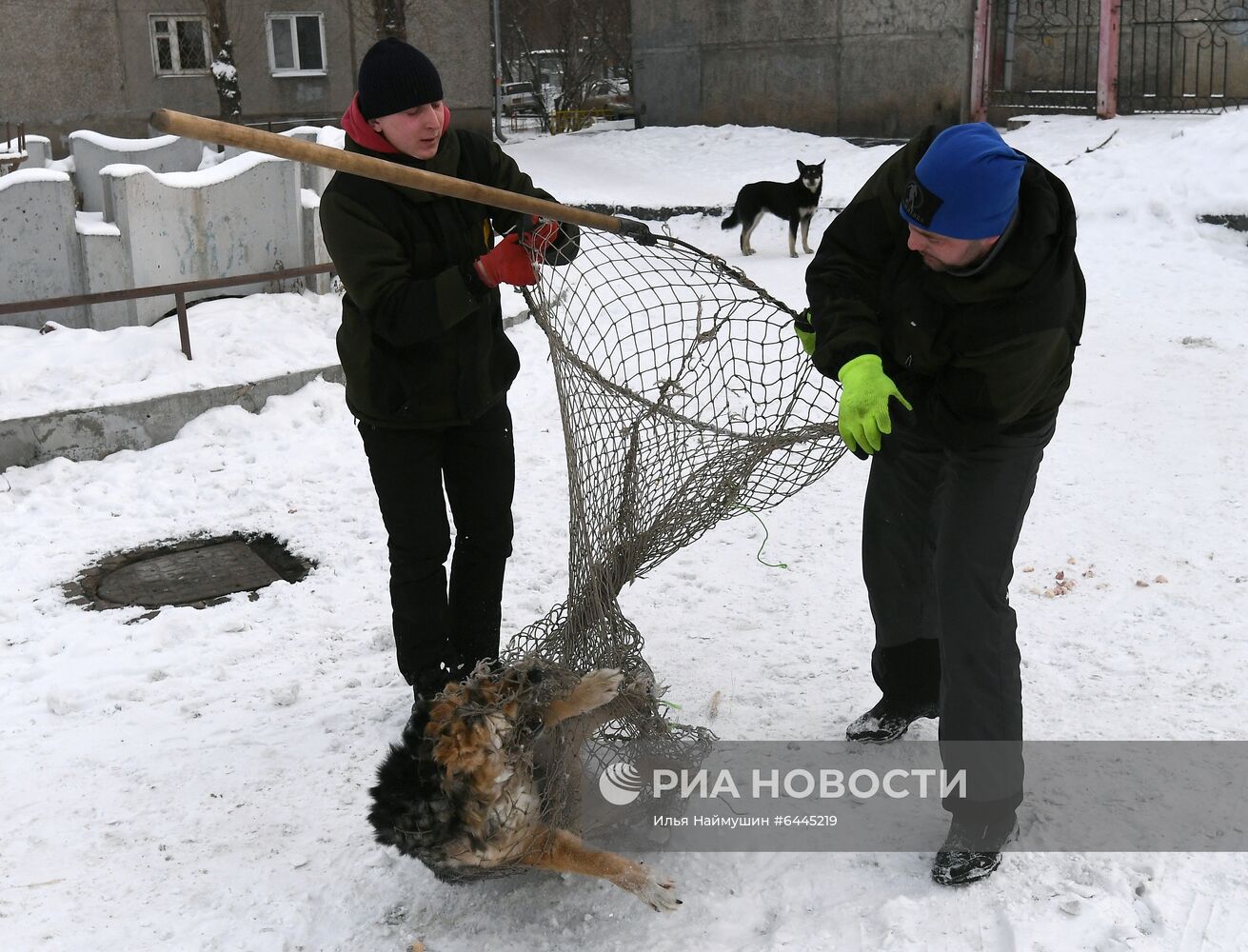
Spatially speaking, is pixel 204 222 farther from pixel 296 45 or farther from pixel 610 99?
pixel 610 99

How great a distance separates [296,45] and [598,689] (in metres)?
18.7

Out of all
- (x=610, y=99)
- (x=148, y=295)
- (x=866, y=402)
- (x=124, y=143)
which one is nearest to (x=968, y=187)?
(x=866, y=402)

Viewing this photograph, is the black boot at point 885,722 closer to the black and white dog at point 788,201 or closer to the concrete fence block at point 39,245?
the concrete fence block at point 39,245

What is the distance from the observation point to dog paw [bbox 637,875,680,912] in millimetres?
2680

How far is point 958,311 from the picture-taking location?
102 inches

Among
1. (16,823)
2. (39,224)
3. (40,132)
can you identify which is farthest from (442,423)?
(40,132)

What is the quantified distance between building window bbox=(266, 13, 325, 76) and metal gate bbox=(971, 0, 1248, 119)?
35.1 ft

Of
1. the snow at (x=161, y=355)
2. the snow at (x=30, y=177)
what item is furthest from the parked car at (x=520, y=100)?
the snow at (x=161, y=355)

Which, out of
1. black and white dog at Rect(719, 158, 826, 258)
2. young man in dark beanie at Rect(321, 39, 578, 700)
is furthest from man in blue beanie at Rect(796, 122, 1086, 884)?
black and white dog at Rect(719, 158, 826, 258)

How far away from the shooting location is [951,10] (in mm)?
15016

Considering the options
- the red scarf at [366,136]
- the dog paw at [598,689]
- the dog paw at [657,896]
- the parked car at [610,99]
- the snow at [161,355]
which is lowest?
the dog paw at [657,896]

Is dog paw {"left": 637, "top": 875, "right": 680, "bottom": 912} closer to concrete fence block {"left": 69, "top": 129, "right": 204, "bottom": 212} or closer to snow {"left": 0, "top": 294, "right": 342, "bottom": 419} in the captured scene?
snow {"left": 0, "top": 294, "right": 342, "bottom": 419}

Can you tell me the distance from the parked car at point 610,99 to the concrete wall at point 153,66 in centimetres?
370

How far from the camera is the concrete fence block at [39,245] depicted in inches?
288
